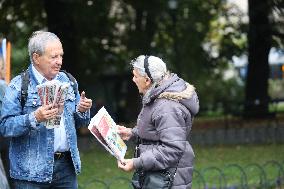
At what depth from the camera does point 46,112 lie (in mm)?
3959

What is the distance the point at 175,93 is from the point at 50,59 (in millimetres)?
849

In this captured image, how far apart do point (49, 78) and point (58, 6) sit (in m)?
12.4

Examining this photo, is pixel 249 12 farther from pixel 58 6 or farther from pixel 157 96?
pixel 157 96

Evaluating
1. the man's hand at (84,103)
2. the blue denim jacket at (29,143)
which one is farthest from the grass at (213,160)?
the blue denim jacket at (29,143)

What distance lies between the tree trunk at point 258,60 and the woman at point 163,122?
1277cm

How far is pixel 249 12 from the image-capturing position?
680 inches

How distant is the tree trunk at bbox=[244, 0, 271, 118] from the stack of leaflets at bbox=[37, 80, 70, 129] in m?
13.3

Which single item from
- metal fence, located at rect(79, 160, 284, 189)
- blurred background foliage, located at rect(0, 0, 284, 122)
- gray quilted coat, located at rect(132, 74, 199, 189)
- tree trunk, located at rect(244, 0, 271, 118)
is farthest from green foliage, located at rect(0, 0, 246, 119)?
gray quilted coat, located at rect(132, 74, 199, 189)

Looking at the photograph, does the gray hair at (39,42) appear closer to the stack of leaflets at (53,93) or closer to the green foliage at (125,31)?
the stack of leaflets at (53,93)

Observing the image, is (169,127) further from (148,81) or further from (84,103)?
(84,103)

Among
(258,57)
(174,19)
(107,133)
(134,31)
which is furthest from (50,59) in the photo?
(134,31)

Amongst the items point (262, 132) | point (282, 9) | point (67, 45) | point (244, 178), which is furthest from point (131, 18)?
point (244, 178)

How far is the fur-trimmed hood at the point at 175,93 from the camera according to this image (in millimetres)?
4281

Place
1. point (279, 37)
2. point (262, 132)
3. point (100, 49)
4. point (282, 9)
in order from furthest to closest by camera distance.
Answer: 1. point (100, 49)
2. point (279, 37)
3. point (282, 9)
4. point (262, 132)
